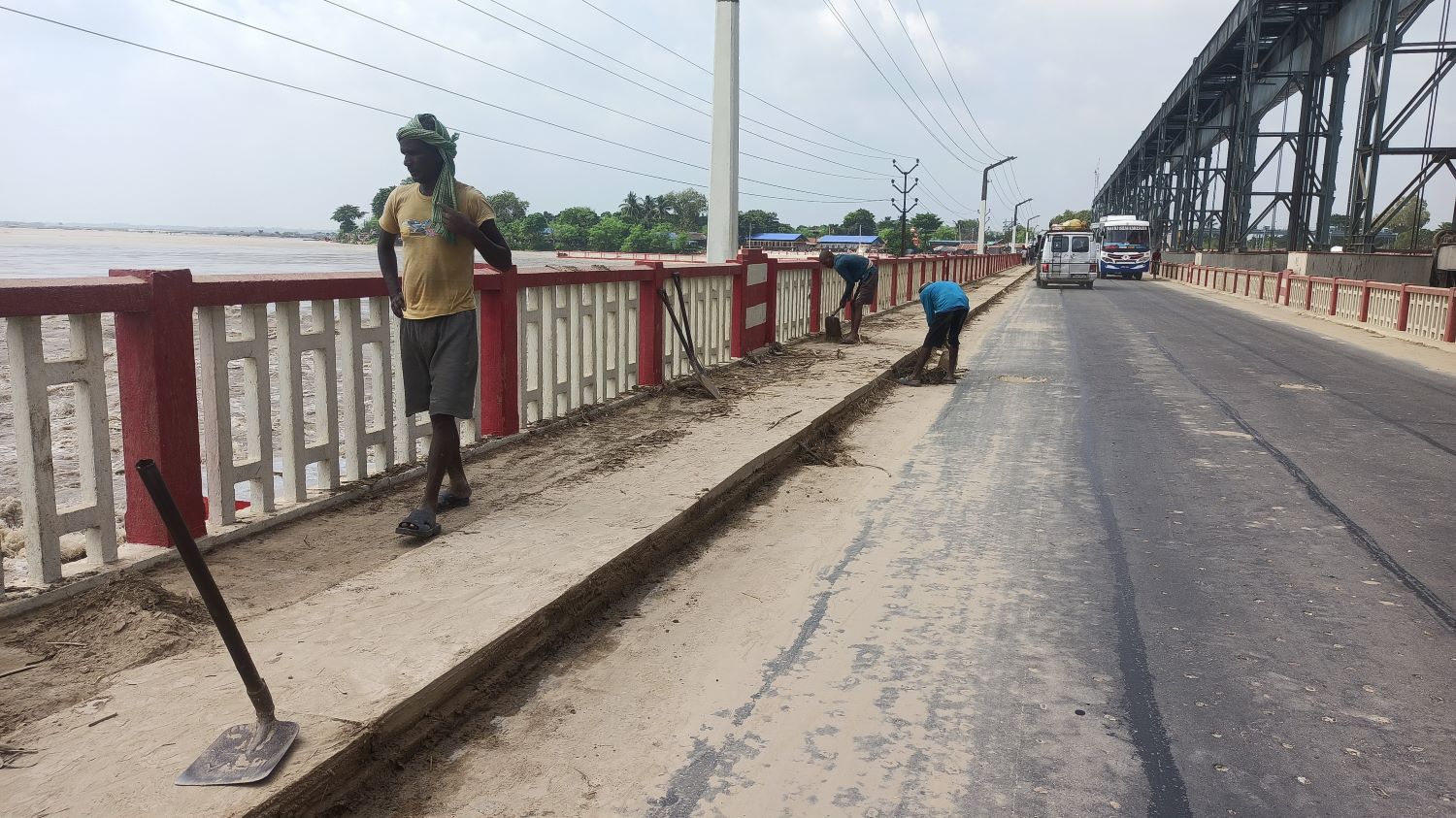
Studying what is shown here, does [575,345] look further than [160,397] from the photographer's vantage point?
Yes

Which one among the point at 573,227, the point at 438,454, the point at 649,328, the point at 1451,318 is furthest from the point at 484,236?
the point at 573,227

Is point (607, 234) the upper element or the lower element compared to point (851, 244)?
upper

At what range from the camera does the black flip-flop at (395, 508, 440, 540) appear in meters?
4.47

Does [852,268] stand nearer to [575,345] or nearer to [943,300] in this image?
[943,300]

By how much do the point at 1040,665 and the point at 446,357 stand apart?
2.91 meters

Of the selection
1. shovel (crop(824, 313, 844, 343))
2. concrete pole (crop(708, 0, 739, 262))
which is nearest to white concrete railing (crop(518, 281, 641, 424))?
concrete pole (crop(708, 0, 739, 262))

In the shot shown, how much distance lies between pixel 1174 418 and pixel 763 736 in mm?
7054

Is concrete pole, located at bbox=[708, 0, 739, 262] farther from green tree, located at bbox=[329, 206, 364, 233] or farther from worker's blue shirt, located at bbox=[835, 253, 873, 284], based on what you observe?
green tree, located at bbox=[329, 206, 364, 233]

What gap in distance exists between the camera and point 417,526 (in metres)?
4.47

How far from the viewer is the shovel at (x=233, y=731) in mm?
2416

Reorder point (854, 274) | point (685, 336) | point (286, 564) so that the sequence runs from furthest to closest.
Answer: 1. point (854, 274)
2. point (685, 336)
3. point (286, 564)

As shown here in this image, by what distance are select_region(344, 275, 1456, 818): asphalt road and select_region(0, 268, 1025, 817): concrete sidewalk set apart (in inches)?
7.6

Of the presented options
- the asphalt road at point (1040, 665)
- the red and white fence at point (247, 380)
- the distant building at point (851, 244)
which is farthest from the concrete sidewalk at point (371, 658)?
the distant building at point (851, 244)

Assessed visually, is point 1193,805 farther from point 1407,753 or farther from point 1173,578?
point 1173,578
